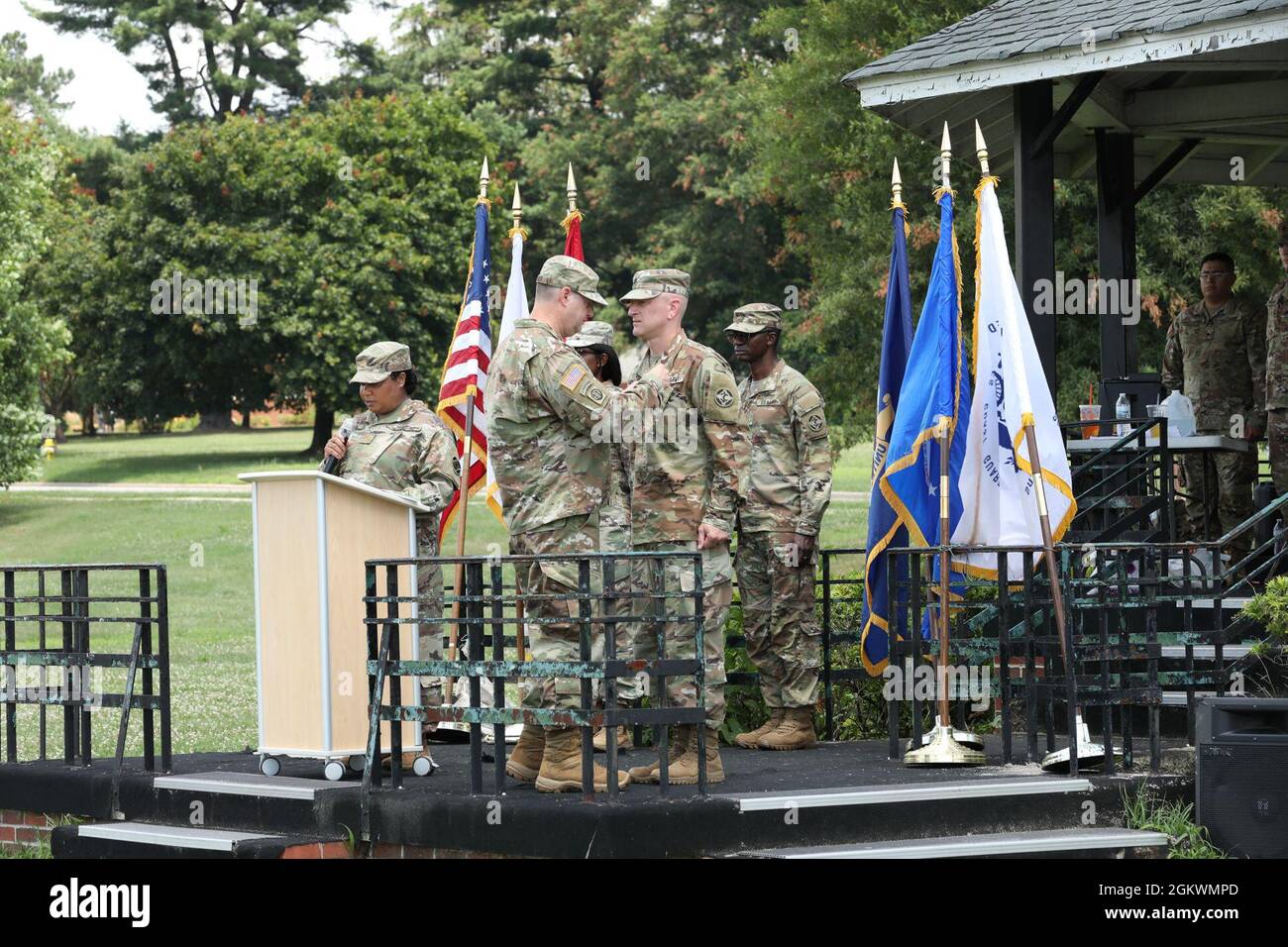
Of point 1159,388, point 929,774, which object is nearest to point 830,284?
point 1159,388

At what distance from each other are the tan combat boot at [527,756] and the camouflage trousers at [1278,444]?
6.25 m

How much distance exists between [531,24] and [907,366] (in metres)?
42.5

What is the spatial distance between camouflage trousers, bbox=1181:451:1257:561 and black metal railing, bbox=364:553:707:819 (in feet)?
21.7

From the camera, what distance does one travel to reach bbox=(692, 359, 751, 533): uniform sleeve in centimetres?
854

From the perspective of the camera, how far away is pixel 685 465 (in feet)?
28.1

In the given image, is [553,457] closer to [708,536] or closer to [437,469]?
[708,536]

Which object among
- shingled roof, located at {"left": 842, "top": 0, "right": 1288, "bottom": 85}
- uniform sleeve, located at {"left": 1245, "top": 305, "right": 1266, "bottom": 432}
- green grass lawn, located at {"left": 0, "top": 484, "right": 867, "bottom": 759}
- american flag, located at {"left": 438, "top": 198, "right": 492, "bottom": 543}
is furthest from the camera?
green grass lawn, located at {"left": 0, "top": 484, "right": 867, "bottom": 759}

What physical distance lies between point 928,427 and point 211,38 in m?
47.4

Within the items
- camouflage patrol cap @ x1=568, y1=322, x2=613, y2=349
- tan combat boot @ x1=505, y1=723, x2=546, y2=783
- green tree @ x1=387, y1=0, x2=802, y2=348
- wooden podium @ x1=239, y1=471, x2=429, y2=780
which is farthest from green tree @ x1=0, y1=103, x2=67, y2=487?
tan combat boot @ x1=505, y1=723, x2=546, y2=783

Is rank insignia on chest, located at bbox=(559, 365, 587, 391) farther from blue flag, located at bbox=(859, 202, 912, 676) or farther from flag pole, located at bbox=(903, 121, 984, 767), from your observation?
blue flag, located at bbox=(859, 202, 912, 676)

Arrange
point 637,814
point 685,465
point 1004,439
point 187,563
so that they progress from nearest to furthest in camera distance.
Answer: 1. point 637,814
2. point 685,465
3. point 1004,439
4. point 187,563

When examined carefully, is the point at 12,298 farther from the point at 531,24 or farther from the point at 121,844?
the point at 121,844

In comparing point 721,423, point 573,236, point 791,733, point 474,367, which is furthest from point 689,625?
point 573,236

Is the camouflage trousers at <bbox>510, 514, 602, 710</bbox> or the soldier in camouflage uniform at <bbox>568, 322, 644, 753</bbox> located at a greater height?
the soldier in camouflage uniform at <bbox>568, 322, 644, 753</bbox>
